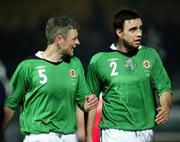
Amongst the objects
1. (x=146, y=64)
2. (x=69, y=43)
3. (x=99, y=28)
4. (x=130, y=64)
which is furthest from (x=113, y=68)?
(x=99, y=28)

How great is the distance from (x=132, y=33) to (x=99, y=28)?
12.4 ft

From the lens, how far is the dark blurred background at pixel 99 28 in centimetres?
1011

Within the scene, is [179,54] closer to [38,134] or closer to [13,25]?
[13,25]

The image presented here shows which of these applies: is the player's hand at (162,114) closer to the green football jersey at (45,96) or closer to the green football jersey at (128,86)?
the green football jersey at (128,86)

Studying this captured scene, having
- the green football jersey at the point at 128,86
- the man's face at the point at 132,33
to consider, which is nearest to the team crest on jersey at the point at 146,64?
the green football jersey at the point at 128,86

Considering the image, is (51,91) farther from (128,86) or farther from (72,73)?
(128,86)

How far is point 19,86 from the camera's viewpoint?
6246mm

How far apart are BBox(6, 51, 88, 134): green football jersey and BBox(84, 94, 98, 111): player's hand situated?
101 mm

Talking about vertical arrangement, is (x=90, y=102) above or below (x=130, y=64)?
below

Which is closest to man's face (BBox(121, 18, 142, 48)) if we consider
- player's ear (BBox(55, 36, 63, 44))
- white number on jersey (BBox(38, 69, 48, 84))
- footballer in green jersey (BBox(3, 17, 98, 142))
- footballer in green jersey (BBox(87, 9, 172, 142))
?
footballer in green jersey (BBox(87, 9, 172, 142))

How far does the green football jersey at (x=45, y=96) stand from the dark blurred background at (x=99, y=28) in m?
3.85

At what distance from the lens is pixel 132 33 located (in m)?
6.41

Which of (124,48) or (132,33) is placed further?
(124,48)

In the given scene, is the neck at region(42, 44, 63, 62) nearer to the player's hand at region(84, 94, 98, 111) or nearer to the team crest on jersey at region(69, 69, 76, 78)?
the team crest on jersey at region(69, 69, 76, 78)
